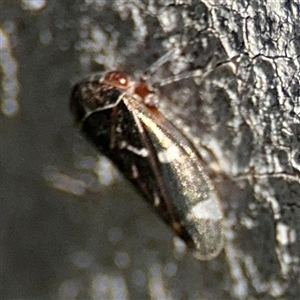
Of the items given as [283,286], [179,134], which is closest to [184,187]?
[179,134]

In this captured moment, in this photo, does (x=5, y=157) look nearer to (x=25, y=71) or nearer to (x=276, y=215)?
(x=25, y=71)

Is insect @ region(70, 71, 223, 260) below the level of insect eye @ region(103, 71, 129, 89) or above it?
below

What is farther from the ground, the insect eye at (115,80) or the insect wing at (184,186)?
the insect eye at (115,80)

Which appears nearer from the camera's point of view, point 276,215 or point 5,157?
point 5,157
